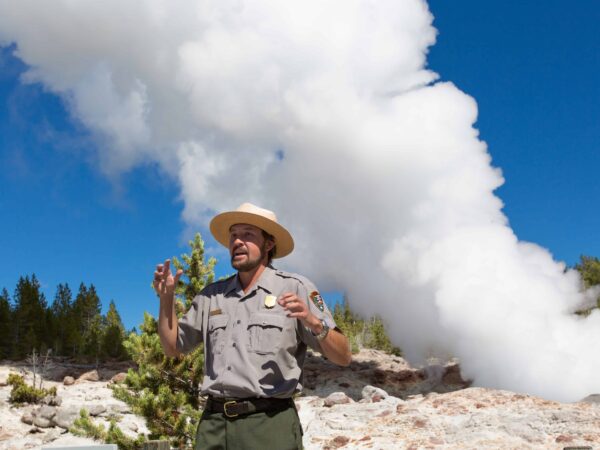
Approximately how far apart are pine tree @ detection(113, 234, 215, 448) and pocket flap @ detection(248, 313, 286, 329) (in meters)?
5.53

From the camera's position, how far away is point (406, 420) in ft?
39.2

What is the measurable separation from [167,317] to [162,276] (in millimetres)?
230

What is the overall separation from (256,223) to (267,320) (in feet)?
1.81

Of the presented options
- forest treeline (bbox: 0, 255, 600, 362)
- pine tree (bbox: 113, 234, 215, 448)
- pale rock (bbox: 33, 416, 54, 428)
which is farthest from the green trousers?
forest treeline (bbox: 0, 255, 600, 362)

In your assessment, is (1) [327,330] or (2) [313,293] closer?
(1) [327,330]

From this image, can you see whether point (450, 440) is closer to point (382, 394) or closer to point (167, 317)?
point (382, 394)

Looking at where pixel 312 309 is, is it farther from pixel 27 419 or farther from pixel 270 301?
pixel 27 419

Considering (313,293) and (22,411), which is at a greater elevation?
(22,411)

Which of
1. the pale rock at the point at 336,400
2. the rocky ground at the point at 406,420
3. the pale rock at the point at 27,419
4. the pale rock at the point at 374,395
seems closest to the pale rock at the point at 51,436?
the rocky ground at the point at 406,420

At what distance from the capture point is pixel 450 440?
10594 mm

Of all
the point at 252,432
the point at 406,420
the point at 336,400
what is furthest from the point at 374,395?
the point at 252,432

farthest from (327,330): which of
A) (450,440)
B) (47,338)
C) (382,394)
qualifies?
(47,338)

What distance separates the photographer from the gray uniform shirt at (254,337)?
2.61 metres

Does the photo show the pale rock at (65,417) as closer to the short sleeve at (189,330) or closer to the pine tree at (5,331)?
the short sleeve at (189,330)
